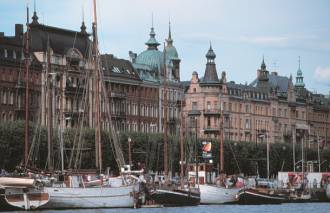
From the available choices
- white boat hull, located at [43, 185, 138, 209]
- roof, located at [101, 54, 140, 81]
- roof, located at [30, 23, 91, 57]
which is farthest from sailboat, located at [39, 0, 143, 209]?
roof, located at [101, 54, 140, 81]

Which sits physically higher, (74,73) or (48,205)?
(74,73)

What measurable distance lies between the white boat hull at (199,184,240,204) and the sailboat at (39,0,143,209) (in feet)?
46.4

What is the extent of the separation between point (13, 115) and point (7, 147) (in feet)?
85.6

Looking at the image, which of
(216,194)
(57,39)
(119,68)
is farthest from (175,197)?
(119,68)

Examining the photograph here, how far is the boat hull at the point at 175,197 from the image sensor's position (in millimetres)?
112000

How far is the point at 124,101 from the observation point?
7657 inches

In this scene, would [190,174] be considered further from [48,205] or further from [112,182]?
[48,205]

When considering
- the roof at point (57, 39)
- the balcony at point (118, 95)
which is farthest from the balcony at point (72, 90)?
the balcony at point (118, 95)

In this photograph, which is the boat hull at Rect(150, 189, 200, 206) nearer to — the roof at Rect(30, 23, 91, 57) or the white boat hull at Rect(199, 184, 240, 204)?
the white boat hull at Rect(199, 184, 240, 204)

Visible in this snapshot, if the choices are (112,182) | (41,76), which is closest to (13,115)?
(41,76)

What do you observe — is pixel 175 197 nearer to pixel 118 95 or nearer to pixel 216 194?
pixel 216 194

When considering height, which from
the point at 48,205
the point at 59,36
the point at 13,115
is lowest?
the point at 48,205

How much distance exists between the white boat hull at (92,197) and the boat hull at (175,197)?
5038 millimetres

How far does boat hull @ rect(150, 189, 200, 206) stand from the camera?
4409 inches
